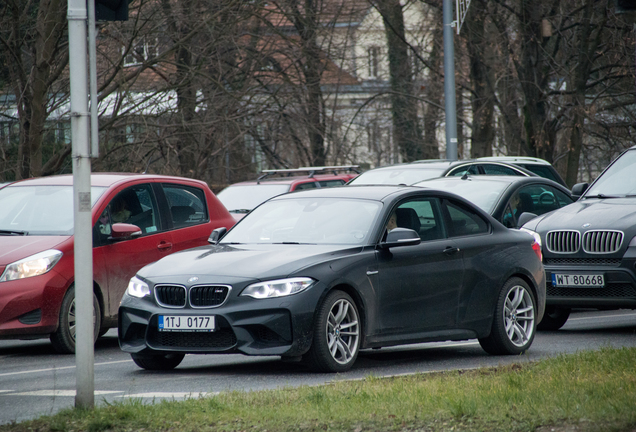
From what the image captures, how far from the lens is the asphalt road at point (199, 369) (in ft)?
23.8

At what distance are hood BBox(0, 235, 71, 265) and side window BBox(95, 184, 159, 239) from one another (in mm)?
614

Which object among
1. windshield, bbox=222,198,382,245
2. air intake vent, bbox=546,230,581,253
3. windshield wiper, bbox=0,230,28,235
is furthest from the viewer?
air intake vent, bbox=546,230,581,253

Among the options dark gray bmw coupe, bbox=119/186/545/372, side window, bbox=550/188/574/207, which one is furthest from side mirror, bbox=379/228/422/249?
side window, bbox=550/188/574/207

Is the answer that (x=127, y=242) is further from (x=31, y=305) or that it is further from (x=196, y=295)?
(x=196, y=295)

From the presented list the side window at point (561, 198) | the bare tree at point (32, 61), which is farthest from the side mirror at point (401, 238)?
the bare tree at point (32, 61)

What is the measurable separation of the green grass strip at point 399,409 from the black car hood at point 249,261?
53.8 inches

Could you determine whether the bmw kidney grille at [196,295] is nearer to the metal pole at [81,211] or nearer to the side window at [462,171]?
the metal pole at [81,211]

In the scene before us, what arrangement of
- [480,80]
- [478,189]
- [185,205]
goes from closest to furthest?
[185,205], [478,189], [480,80]

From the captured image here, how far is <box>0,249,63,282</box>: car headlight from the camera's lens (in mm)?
9570

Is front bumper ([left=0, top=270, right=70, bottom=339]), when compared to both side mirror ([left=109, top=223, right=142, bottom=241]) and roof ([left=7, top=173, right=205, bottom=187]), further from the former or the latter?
roof ([left=7, top=173, right=205, bottom=187])

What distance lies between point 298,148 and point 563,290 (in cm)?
2085

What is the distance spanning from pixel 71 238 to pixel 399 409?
5.12 metres

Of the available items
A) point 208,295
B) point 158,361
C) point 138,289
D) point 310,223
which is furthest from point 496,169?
point 208,295

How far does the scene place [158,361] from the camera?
8641 millimetres
